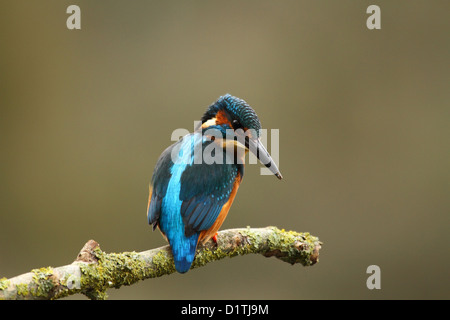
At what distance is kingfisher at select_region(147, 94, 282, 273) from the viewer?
1831 millimetres

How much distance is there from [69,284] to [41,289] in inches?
3.8

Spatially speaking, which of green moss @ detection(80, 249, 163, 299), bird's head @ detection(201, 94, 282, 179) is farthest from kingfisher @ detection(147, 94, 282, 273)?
green moss @ detection(80, 249, 163, 299)

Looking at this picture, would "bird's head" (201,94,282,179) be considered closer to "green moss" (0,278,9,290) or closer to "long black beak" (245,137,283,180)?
"long black beak" (245,137,283,180)

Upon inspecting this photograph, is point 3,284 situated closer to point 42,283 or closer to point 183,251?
point 42,283

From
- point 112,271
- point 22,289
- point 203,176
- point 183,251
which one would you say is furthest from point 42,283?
point 203,176

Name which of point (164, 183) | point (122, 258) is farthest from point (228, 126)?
point (122, 258)

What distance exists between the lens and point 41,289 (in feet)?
4.83

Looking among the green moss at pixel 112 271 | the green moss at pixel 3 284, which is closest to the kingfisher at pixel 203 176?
the green moss at pixel 112 271

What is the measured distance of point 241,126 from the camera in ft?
6.49

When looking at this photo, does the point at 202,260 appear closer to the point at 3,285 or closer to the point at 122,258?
the point at 122,258

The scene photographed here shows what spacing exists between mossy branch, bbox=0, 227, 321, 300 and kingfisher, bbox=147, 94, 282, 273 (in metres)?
0.07

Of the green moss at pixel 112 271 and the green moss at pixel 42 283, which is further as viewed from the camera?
the green moss at pixel 112 271

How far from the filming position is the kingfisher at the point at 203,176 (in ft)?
6.01

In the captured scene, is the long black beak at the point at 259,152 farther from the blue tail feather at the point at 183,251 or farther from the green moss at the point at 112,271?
the green moss at the point at 112,271
